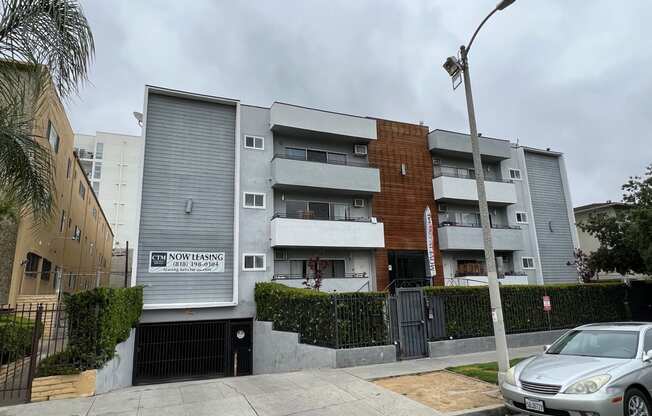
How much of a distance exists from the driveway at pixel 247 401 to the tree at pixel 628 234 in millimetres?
13839

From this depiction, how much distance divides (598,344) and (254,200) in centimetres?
1381

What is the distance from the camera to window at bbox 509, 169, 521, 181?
24.3m

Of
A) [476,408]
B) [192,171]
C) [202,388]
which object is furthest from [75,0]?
[192,171]

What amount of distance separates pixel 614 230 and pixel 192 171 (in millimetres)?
20717

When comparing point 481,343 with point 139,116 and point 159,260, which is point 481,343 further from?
point 139,116

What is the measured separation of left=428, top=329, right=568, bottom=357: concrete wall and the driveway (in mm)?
4285

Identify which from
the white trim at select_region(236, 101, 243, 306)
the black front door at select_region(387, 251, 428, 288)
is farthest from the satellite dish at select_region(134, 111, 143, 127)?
the black front door at select_region(387, 251, 428, 288)

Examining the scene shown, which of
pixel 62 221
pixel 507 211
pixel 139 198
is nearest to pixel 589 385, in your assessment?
pixel 139 198

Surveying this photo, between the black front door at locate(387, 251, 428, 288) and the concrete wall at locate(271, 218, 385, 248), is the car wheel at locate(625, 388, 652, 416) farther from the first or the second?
the black front door at locate(387, 251, 428, 288)

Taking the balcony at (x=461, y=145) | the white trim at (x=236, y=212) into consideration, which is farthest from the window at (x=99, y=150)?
the balcony at (x=461, y=145)

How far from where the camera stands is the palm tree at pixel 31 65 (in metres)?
5.48

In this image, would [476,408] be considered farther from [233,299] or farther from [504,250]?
[504,250]

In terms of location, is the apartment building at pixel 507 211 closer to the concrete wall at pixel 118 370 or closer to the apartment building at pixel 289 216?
the apartment building at pixel 289 216

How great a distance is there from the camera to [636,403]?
232 inches
